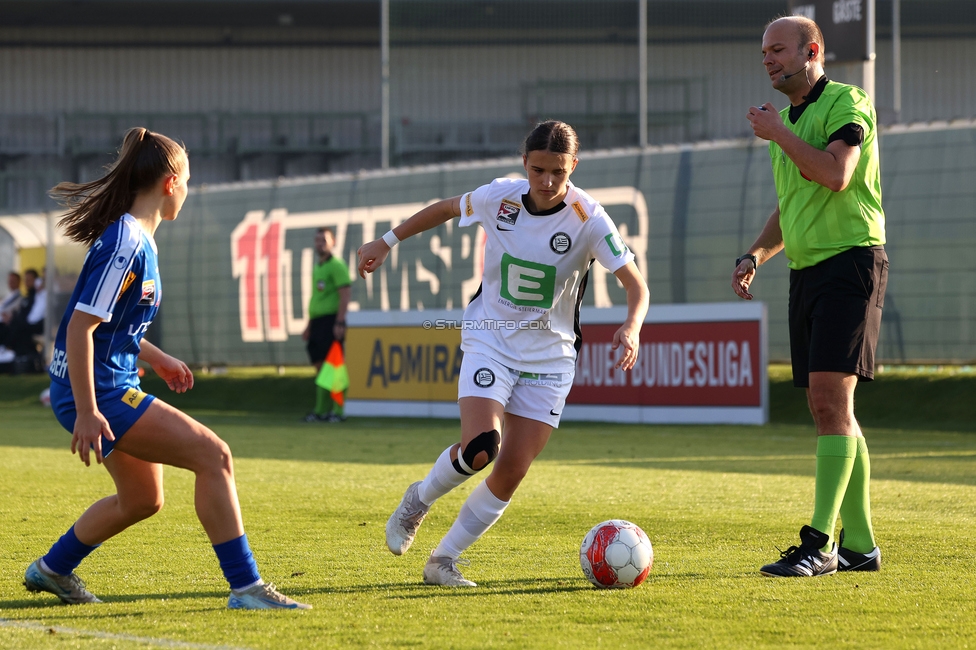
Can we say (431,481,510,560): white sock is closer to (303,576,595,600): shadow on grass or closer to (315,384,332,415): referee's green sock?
(303,576,595,600): shadow on grass

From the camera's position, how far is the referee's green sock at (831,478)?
4.86m

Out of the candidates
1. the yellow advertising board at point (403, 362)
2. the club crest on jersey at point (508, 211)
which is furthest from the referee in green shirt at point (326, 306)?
the club crest on jersey at point (508, 211)

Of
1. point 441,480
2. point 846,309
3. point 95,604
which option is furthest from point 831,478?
point 95,604

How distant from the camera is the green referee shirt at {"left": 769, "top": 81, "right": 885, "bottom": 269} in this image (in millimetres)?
4957

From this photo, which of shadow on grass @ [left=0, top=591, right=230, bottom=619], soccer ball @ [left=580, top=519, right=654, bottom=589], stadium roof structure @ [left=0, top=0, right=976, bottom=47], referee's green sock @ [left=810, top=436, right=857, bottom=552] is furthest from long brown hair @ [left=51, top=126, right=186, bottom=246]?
stadium roof structure @ [left=0, top=0, right=976, bottom=47]

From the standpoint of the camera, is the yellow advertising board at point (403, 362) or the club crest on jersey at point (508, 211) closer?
the club crest on jersey at point (508, 211)

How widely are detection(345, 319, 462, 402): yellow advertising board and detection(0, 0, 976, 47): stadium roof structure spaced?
26.1 feet

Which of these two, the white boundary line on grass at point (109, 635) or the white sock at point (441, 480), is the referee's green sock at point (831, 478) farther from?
the white boundary line on grass at point (109, 635)

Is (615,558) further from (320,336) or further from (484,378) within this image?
(320,336)

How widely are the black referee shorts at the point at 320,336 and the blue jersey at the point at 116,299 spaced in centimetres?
1045

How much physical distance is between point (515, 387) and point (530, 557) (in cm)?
84

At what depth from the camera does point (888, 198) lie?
13.0m

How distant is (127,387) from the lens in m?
4.06

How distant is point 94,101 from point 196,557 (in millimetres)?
32255
